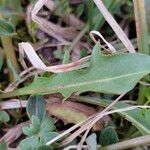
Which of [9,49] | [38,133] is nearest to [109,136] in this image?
[38,133]

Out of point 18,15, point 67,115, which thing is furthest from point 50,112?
point 18,15

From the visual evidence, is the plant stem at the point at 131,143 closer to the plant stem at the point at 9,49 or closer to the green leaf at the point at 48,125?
the green leaf at the point at 48,125

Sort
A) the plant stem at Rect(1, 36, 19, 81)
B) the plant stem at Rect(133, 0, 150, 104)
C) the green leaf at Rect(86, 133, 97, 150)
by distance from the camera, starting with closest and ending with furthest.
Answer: the green leaf at Rect(86, 133, 97, 150)
the plant stem at Rect(133, 0, 150, 104)
the plant stem at Rect(1, 36, 19, 81)

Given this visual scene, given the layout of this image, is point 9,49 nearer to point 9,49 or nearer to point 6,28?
point 9,49

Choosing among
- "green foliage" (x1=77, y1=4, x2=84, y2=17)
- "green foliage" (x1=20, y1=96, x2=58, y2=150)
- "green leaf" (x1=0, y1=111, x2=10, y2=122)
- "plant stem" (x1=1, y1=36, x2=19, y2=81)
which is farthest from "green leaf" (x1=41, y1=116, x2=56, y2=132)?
"green foliage" (x1=77, y1=4, x2=84, y2=17)

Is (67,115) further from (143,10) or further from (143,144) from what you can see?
(143,10)

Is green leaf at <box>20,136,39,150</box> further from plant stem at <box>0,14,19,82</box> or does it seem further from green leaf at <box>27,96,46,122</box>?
plant stem at <box>0,14,19,82</box>

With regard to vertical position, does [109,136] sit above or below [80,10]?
below
